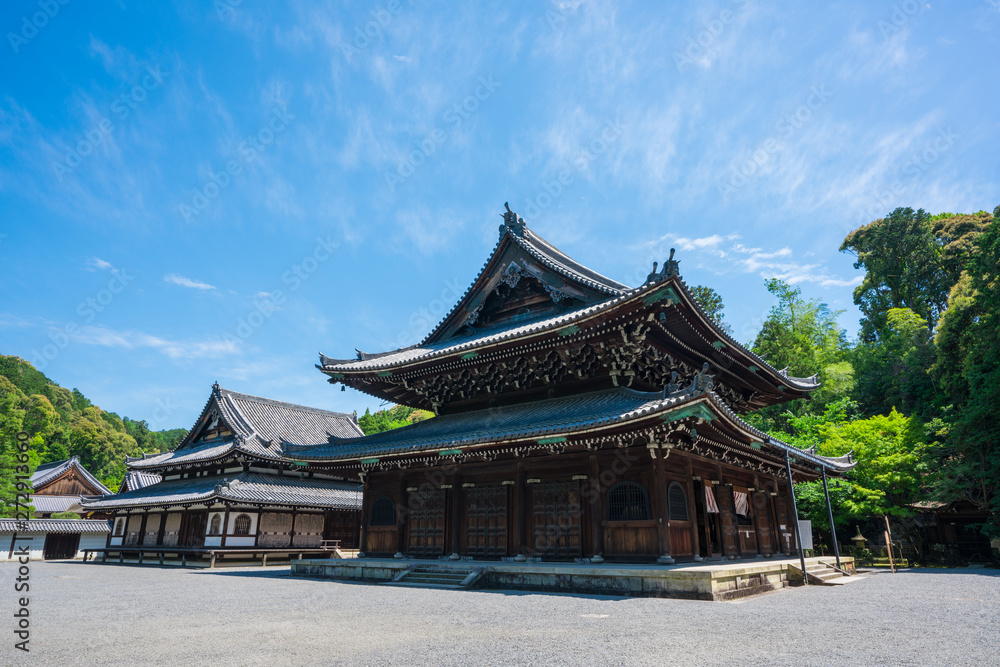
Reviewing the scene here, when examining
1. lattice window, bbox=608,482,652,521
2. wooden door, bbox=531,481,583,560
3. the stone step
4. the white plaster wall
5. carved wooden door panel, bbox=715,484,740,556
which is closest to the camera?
the stone step

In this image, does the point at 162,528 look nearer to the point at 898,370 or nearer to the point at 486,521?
the point at 486,521

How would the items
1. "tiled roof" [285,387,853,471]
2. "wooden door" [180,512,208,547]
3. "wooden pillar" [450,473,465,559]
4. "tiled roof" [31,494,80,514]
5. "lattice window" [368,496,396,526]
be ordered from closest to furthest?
"tiled roof" [285,387,853,471]
"wooden pillar" [450,473,465,559]
"lattice window" [368,496,396,526]
"wooden door" [180,512,208,547]
"tiled roof" [31,494,80,514]

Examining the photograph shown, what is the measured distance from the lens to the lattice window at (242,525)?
3020 centimetres

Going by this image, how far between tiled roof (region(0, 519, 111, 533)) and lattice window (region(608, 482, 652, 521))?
147ft

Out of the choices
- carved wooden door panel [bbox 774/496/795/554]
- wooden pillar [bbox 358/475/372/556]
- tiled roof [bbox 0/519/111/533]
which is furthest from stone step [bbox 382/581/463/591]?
tiled roof [bbox 0/519/111/533]

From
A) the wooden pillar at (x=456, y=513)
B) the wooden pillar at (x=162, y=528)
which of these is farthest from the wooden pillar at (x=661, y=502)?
the wooden pillar at (x=162, y=528)

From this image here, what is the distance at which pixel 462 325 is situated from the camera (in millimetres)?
21766

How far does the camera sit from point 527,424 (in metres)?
16.0

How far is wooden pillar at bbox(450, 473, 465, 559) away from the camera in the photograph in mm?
18141

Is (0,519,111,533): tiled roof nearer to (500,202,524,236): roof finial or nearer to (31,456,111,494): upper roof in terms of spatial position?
(31,456,111,494): upper roof

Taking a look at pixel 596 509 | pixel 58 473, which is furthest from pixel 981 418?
pixel 58 473

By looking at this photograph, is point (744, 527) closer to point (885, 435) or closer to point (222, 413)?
point (885, 435)

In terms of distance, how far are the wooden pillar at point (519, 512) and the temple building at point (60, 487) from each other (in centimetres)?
5304

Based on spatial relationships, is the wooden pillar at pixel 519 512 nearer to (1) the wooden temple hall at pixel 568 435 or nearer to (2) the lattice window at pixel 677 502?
(1) the wooden temple hall at pixel 568 435
